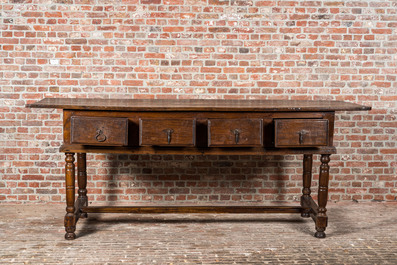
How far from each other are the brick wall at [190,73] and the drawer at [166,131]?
1095mm

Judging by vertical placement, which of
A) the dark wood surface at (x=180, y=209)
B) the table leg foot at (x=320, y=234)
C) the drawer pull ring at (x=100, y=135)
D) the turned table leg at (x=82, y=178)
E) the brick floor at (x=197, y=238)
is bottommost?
the brick floor at (x=197, y=238)

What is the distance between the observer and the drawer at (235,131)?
3.15m

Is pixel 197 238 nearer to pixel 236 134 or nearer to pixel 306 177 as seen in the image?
pixel 236 134

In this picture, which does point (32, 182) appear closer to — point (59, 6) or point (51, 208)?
point (51, 208)

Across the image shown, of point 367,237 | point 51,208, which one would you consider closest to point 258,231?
point 367,237

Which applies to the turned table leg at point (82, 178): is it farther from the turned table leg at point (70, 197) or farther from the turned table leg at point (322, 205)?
the turned table leg at point (322, 205)

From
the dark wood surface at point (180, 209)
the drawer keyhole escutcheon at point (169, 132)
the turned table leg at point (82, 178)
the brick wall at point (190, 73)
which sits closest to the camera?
the drawer keyhole escutcheon at point (169, 132)

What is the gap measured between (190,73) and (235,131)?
1.24 m

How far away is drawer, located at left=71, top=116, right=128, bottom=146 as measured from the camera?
3121mm

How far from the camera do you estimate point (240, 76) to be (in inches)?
165

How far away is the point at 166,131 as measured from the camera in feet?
10.2

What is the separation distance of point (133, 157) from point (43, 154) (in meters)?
0.92

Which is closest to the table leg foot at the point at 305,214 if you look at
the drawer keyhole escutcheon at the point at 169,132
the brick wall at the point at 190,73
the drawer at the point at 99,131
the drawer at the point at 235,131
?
the brick wall at the point at 190,73

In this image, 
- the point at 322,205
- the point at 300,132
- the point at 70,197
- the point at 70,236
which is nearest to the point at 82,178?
the point at 70,197
